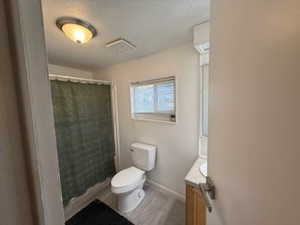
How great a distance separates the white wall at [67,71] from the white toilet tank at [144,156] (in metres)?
1.79

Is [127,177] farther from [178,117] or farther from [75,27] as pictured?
[75,27]

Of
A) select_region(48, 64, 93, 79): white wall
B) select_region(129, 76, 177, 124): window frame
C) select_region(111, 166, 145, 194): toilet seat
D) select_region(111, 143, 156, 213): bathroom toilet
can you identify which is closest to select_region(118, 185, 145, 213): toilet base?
select_region(111, 143, 156, 213): bathroom toilet

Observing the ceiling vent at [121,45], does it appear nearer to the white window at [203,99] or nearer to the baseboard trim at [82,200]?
the white window at [203,99]

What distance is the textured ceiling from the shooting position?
956mm

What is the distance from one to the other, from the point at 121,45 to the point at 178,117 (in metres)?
1.17

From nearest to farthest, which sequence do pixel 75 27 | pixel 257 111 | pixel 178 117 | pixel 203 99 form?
pixel 257 111 → pixel 75 27 → pixel 203 99 → pixel 178 117

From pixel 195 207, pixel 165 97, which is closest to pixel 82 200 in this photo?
pixel 195 207

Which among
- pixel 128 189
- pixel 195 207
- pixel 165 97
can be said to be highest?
pixel 165 97

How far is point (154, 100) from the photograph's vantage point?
2086 mm

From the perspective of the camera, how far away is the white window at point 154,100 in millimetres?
1866

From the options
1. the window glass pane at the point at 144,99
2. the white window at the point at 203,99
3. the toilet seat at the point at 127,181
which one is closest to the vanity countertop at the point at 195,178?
the white window at the point at 203,99

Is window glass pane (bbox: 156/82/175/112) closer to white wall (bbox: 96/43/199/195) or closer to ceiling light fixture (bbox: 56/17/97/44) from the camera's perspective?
white wall (bbox: 96/43/199/195)

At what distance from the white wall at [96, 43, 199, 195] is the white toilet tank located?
0.10 m

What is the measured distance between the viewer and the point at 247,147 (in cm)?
39
